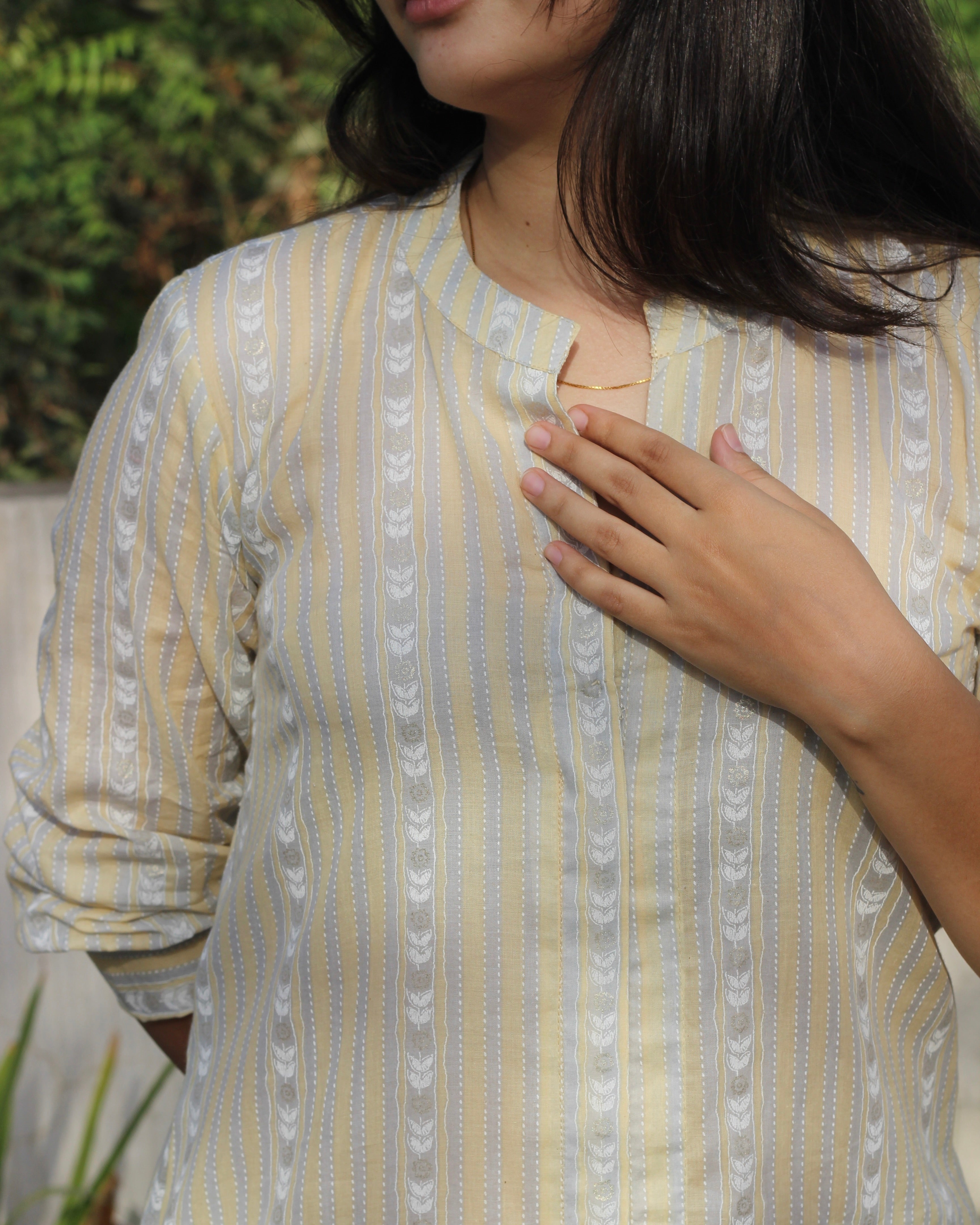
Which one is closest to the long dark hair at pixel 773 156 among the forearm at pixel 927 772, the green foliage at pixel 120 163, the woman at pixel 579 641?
the woman at pixel 579 641

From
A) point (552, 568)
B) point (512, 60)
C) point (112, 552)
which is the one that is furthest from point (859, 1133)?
point (512, 60)

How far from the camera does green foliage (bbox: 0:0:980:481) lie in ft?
8.75

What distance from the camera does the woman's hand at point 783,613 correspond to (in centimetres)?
86

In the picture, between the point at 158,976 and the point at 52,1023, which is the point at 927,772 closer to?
the point at 158,976

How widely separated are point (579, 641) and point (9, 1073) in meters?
1.53

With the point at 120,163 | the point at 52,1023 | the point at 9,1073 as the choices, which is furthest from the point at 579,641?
the point at 120,163

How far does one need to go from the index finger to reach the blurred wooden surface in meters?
1.65

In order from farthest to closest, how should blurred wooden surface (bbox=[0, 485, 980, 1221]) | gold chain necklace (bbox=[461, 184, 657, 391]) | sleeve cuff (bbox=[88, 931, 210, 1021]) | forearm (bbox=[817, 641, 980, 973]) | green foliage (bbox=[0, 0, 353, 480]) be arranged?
green foliage (bbox=[0, 0, 353, 480]) → blurred wooden surface (bbox=[0, 485, 980, 1221]) → sleeve cuff (bbox=[88, 931, 210, 1021]) → gold chain necklace (bbox=[461, 184, 657, 391]) → forearm (bbox=[817, 641, 980, 973])

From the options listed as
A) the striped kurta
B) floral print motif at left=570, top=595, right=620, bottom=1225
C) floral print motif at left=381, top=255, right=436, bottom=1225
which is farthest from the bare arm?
floral print motif at left=570, top=595, right=620, bottom=1225

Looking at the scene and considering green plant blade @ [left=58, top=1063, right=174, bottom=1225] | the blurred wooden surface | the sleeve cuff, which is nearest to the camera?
the sleeve cuff

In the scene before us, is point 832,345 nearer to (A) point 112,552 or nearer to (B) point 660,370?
(B) point 660,370

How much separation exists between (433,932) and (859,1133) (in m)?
0.37

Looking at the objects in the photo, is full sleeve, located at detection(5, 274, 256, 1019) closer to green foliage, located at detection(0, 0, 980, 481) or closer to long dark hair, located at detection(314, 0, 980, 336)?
long dark hair, located at detection(314, 0, 980, 336)

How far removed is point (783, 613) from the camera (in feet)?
2.87
